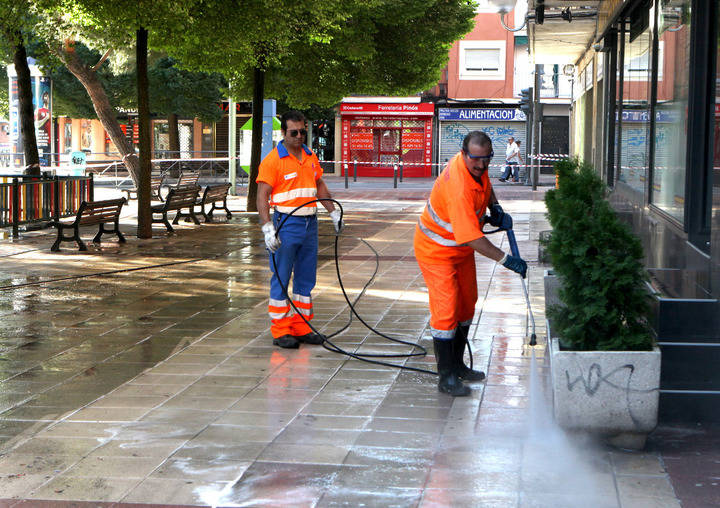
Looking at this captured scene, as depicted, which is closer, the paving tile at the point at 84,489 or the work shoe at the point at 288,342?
the paving tile at the point at 84,489

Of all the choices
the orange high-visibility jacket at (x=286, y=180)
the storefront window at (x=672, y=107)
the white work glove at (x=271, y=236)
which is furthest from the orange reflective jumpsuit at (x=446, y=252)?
the storefront window at (x=672, y=107)

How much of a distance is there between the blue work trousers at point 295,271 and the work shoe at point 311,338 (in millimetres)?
41

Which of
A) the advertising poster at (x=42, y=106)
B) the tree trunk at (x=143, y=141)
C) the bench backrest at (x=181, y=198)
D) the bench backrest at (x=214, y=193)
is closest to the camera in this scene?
the tree trunk at (x=143, y=141)

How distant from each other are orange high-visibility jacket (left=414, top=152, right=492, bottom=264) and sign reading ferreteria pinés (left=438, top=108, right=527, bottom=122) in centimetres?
3716

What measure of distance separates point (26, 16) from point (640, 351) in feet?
45.9

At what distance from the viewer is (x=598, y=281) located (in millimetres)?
5000

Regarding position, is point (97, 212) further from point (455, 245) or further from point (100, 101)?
point (455, 245)

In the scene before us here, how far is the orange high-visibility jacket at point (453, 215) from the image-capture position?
580 centimetres

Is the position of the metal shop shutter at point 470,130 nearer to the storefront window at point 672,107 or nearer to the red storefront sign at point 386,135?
the red storefront sign at point 386,135

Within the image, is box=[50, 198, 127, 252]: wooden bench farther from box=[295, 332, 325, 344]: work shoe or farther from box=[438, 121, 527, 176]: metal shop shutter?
box=[438, 121, 527, 176]: metal shop shutter

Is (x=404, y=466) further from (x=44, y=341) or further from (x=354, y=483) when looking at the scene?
(x=44, y=341)

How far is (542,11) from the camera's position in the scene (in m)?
13.8

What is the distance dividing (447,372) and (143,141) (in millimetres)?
10940

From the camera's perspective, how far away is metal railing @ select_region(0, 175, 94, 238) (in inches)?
615
